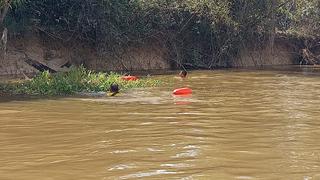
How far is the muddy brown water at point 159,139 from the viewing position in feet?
17.0

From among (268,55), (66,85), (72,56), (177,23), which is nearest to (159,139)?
(66,85)

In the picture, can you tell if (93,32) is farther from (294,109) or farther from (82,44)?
(294,109)

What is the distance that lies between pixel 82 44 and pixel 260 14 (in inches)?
473

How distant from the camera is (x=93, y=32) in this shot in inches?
1060

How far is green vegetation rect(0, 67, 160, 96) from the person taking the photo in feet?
45.4

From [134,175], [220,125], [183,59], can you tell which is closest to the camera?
[134,175]

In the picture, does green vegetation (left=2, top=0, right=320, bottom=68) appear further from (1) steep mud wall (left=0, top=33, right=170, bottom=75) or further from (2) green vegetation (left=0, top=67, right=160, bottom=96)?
(2) green vegetation (left=0, top=67, right=160, bottom=96)

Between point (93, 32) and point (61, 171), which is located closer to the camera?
point (61, 171)

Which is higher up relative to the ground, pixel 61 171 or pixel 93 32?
pixel 93 32

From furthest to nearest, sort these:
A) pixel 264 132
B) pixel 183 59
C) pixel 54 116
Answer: pixel 183 59 → pixel 54 116 → pixel 264 132

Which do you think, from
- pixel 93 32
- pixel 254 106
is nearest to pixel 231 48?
pixel 93 32

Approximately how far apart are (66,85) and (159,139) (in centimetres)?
757

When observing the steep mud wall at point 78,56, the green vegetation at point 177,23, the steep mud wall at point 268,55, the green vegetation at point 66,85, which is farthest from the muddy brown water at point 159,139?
the steep mud wall at point 268,55

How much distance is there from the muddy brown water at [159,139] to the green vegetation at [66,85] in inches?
63.9
